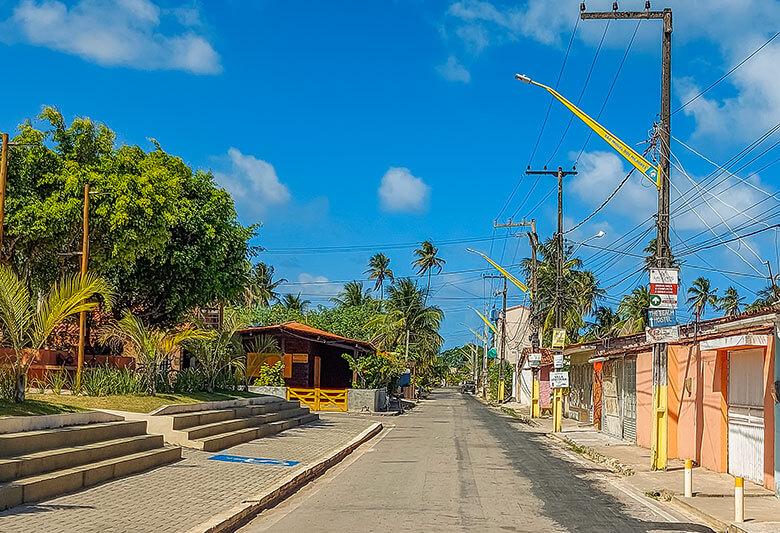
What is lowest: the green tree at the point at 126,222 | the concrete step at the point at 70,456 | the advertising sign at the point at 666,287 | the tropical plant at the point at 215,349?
the concrete step at the point at 70,456

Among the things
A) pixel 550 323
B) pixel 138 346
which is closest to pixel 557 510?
pixel 138 346

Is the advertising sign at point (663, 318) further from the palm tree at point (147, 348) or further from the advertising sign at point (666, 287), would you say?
the palm tree at point (147, 348)

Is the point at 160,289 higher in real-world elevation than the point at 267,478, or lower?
higher

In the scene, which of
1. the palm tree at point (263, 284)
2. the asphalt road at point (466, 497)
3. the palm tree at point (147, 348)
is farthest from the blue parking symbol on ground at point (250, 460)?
the palm tree at point (263, 284)

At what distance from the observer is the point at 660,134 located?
19.2m

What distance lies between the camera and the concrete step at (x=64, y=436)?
12.0 metres

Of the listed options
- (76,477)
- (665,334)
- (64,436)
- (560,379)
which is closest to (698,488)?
(665,334)

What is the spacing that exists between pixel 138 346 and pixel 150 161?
41.2ft

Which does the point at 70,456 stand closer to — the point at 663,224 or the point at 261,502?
the point at 261,502

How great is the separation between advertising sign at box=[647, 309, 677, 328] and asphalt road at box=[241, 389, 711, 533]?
3.35m

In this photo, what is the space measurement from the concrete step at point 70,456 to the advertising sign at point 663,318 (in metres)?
10.5

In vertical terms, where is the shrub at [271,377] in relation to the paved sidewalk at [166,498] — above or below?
above

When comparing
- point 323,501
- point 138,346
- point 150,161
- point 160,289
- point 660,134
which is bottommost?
point 323,501

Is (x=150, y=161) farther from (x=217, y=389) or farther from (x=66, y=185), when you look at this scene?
(x=217, y=389)
